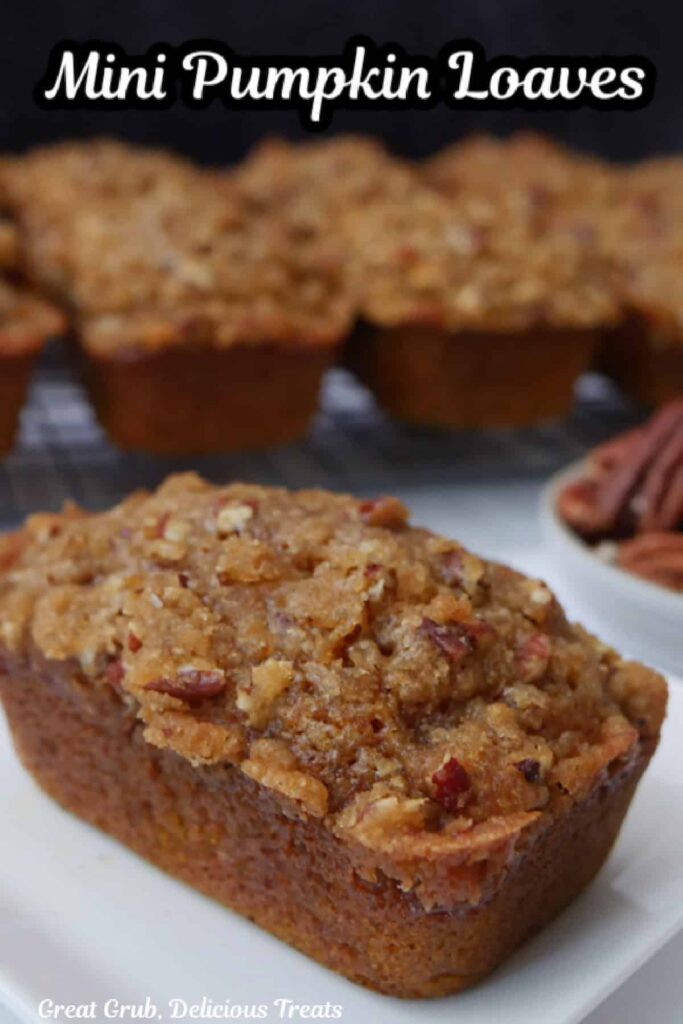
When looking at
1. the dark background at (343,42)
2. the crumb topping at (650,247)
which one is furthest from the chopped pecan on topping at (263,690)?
the dark background at (343,42)

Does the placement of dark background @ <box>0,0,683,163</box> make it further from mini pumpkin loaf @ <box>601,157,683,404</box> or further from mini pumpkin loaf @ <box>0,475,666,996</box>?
mini pumpkin loaf @ <box>0,475,666,996</box>

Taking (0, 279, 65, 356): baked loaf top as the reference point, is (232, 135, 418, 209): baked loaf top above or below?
above

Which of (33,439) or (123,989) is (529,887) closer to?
(123,989)

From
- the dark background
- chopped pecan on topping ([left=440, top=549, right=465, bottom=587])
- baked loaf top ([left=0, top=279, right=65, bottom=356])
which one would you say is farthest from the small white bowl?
the dark background

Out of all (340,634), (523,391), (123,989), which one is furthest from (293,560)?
(523,391)

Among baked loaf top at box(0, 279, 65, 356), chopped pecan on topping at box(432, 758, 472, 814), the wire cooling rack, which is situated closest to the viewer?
chopped pecan on topping at box(432, 758, 472, 814)

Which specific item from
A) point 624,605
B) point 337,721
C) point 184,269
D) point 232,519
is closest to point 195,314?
point 184,269

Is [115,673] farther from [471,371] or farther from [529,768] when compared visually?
[471,371]
